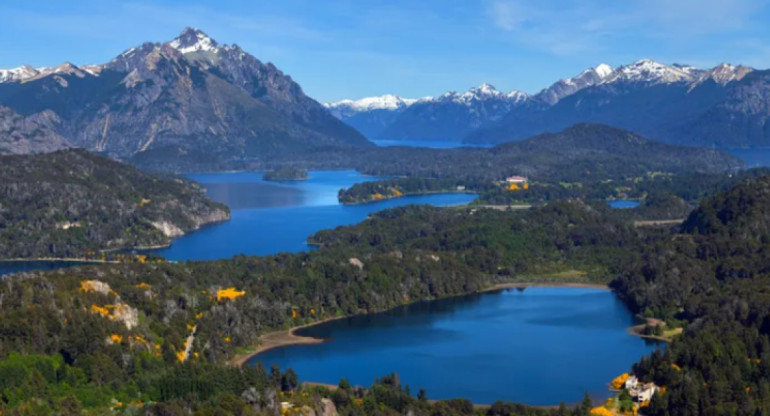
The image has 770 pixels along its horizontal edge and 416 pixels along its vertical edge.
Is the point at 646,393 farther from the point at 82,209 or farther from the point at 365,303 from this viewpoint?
the point at 82,209

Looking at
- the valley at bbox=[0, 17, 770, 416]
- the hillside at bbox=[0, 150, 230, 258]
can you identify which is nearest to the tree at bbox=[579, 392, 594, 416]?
the valley at bbox=[0, 17, 770, 416]

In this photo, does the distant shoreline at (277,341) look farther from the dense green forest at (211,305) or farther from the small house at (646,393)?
the small house at (646,393)

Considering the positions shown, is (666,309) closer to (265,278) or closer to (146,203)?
(265,278)

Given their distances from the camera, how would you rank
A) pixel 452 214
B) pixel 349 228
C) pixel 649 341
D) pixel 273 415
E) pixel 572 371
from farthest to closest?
pixel 452 214
pixel 349 228
pixel 649 341
pixel 572 371
pixel 273 415

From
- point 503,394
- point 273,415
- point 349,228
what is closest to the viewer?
point 273,415

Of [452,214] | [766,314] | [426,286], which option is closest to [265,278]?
[426,286]

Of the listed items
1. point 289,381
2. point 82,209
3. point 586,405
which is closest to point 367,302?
point 289,381
